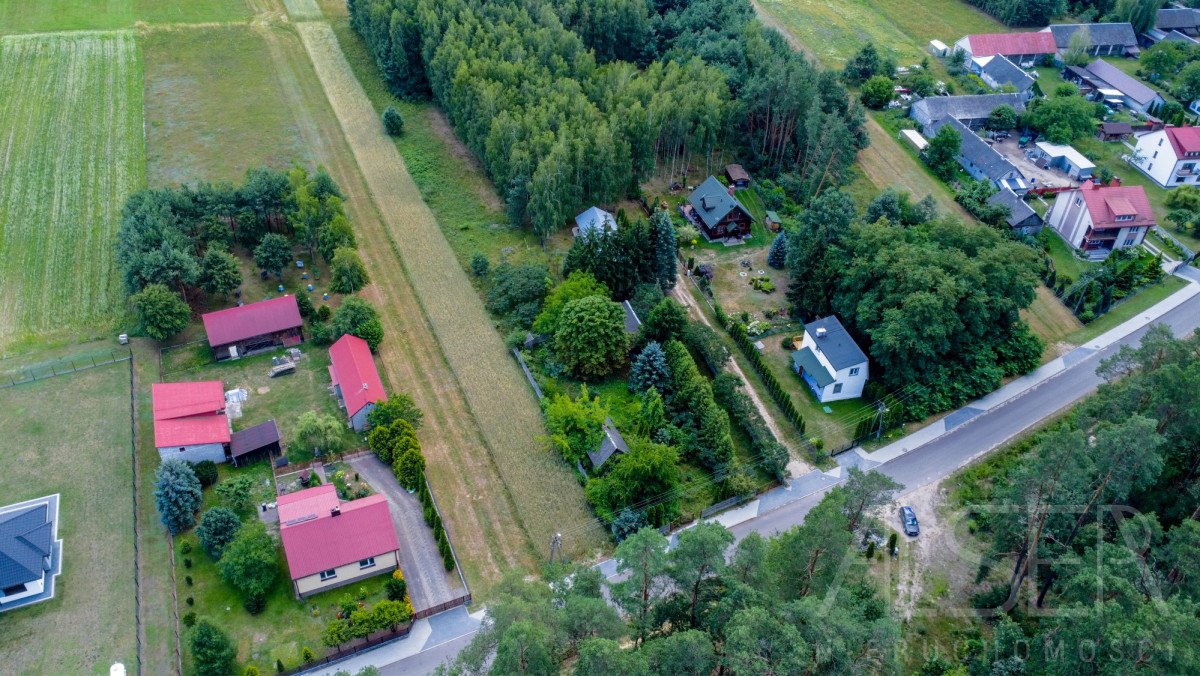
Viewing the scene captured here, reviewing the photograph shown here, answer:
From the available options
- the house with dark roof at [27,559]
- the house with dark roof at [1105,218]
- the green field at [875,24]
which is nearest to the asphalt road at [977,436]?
the house with dark roof at [1105,218]

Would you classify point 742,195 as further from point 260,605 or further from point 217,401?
point 260,605

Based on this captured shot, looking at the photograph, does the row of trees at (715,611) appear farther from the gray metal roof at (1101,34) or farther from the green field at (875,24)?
the gray metal roof at (1101,34)

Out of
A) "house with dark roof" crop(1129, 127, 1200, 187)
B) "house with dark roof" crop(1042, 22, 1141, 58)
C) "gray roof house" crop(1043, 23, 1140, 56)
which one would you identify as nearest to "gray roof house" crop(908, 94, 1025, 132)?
"house with dark roof" crop(1129, 127, 1200, 187)

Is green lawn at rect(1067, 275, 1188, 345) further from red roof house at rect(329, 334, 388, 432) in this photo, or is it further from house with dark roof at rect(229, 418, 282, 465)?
house with dark roof at rect(229, 418, 282, 465)

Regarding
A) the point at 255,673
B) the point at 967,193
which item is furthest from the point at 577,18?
the point at 255,673

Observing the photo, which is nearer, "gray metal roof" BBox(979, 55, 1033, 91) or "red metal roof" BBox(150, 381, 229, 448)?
"red metal roof" BBox(150, 381, 229, 448)

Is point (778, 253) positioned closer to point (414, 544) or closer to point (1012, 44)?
point (414, 544)
